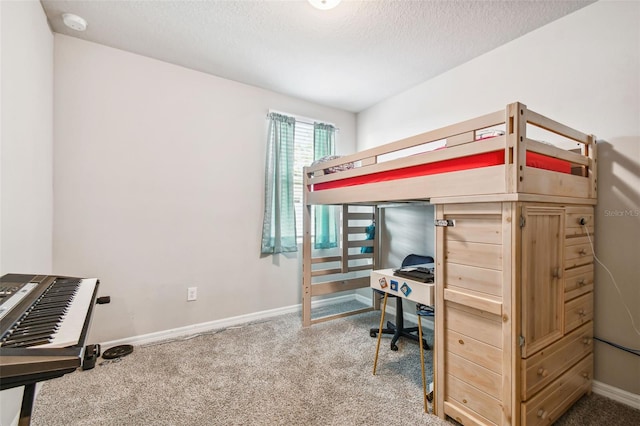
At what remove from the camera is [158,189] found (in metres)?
2.55

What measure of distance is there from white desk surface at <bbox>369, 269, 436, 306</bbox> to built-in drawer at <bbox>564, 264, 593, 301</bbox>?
0.72 m

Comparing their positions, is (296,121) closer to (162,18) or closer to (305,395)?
(162,18)

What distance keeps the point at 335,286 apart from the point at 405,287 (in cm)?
137

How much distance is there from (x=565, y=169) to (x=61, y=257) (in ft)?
11.2

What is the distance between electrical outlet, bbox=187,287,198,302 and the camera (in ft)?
8.81

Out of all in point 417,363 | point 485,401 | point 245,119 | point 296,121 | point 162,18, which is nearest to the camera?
point 485,401

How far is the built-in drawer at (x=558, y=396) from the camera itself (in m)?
1.36

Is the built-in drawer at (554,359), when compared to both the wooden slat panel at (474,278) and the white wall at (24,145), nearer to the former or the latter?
the wooden slat panel at (474,278)

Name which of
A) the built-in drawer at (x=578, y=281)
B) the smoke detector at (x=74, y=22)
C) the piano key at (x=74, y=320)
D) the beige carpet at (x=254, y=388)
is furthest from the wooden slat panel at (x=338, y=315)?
the smoke detector at (x=74, y=22)

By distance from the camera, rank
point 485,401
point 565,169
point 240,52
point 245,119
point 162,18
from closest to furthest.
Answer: point 485,401, point 565,169, point 162,18, point 240,52, point 245,119

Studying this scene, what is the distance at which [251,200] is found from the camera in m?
3.02

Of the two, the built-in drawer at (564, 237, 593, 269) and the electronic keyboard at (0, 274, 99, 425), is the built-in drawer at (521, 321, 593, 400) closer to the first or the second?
the built-in drawer at (564, 237, 593, 269)

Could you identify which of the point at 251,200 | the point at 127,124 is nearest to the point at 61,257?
the point at 127,124

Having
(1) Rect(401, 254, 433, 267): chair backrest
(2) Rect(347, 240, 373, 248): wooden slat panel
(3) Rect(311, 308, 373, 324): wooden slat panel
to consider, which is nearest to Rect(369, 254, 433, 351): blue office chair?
(1) Rect(401, 254, 433, 267): chair backrest
